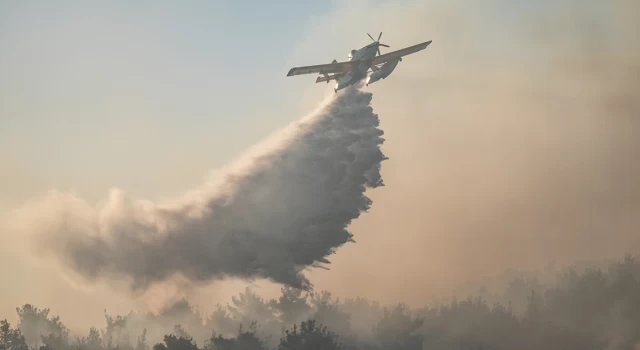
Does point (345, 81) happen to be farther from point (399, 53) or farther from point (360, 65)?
point (399, 53)

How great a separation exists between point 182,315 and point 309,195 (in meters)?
76.1

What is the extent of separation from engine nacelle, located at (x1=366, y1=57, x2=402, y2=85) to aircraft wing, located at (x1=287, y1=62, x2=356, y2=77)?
2080 millimetres

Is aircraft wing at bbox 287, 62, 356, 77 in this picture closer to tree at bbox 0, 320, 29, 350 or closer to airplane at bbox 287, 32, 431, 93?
airplane at bbox 287, 32, 431, 93

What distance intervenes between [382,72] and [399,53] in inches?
166

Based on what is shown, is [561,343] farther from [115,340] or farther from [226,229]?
[115,340]

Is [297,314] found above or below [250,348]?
above

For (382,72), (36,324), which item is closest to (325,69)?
(382,72)

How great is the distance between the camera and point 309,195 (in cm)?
5984

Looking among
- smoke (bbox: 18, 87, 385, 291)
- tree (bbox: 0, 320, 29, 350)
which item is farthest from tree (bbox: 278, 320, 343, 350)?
tree (bbox: 0, 320, 29, 350)

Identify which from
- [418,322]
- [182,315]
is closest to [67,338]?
[182,315]

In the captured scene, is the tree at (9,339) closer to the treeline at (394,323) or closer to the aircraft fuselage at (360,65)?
the treeline at (394,323)

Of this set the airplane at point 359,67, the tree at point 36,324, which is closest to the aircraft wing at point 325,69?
the airplane at point 359,67

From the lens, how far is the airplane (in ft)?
194

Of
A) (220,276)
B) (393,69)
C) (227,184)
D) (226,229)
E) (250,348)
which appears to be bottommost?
(250,348)
